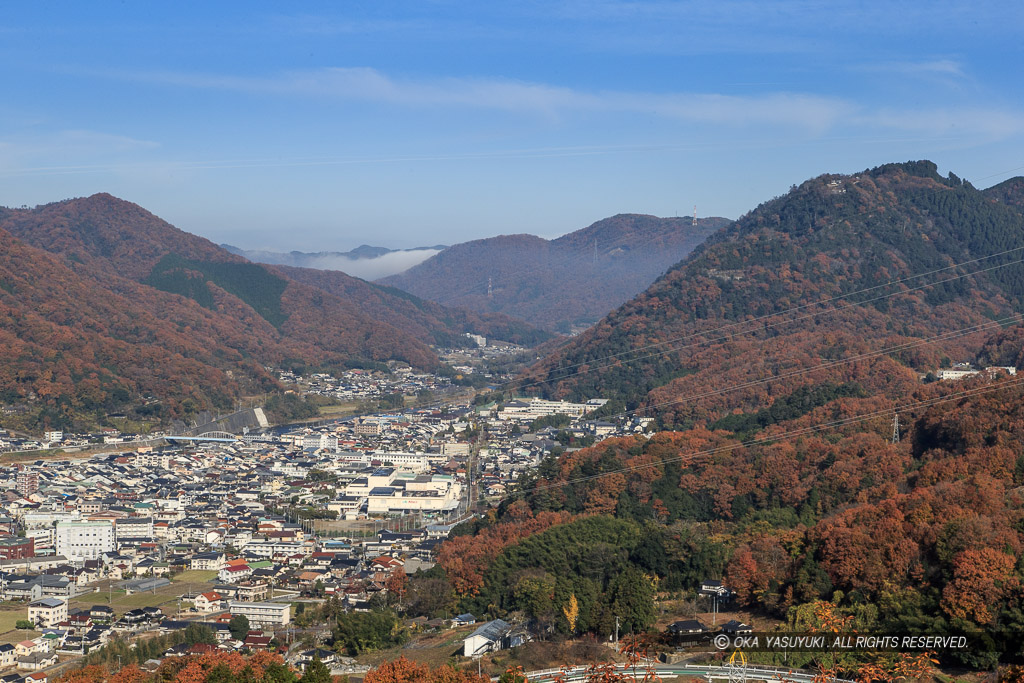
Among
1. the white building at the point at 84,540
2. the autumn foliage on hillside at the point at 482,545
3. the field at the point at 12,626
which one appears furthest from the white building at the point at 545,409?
the field at the point at 12,626

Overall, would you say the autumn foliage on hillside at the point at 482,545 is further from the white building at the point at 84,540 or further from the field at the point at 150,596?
the white building at the point at 84,540

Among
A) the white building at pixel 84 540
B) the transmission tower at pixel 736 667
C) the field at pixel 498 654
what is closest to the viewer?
the transmission tower at pixel 736 667

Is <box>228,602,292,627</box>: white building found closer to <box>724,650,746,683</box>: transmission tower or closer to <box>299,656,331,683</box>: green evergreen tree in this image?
<box>299,656,331,683</box>: green evergreen tree

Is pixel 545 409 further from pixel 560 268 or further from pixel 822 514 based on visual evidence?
pixel 560 268

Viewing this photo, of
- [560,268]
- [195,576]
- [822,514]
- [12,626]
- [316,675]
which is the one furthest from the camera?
[560,268]

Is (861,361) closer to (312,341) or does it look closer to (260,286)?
(312,341)

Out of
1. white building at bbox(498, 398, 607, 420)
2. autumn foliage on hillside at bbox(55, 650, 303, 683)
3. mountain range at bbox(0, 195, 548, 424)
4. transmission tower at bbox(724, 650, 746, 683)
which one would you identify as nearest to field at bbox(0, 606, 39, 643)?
autumn foliage on hillside at bbox(55, 650, 303, 683)

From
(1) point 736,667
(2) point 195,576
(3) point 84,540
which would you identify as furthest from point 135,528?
(1) point 736,667
